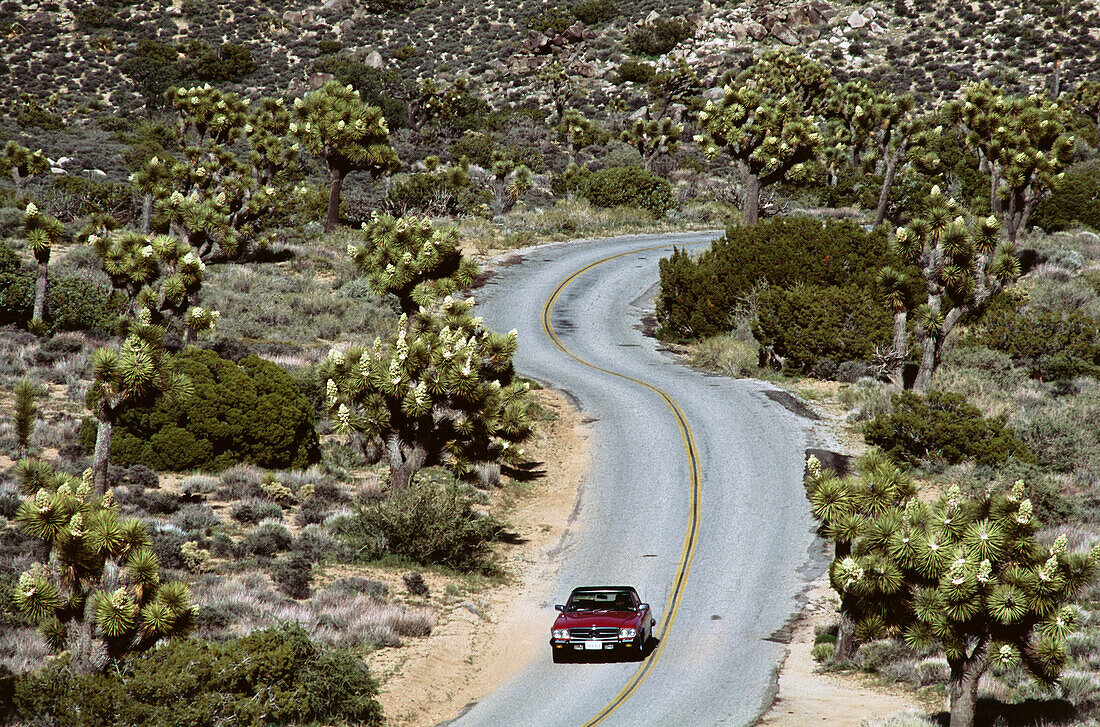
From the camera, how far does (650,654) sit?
16.5 metres

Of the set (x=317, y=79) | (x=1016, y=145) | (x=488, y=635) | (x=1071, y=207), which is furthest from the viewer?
(x=317, y=79)

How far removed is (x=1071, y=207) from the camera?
179ft

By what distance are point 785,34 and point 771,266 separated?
66.2 m

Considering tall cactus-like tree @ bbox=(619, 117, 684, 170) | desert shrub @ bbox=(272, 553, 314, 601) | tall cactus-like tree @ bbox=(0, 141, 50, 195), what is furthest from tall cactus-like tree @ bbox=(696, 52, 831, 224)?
desert shrub @ bbox=(272, 553, 314, 601)

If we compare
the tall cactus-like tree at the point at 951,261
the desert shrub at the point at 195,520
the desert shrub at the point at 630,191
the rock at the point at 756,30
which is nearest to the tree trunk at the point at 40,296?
the desert shrub at the point at 195,520

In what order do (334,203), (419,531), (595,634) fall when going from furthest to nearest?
(334,203) < (419,531) < (595,634)

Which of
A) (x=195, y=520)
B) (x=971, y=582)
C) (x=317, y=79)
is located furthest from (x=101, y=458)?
(x=317, y=79)

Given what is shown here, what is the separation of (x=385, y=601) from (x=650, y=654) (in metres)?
4.97

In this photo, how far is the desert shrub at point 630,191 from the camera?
6028 cm

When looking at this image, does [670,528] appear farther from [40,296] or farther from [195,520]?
[40,296]

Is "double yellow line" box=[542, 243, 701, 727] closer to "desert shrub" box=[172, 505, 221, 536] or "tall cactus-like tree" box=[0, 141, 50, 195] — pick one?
"desert shrub" box=[172, 505, 221, 536]

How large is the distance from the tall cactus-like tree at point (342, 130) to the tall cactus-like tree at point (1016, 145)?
81.8 ft

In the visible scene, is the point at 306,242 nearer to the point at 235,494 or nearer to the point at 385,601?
the point at 235,494

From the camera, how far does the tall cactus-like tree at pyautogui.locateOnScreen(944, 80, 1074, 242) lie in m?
38.2
